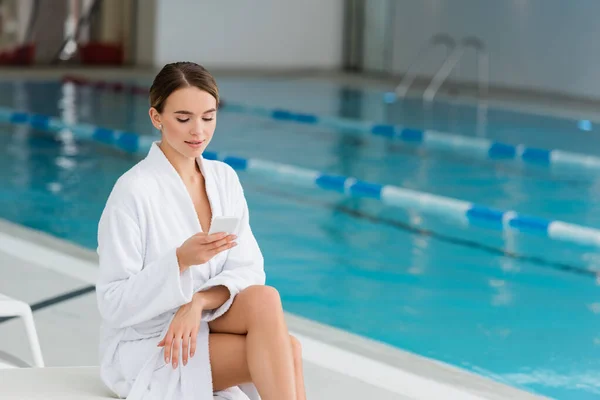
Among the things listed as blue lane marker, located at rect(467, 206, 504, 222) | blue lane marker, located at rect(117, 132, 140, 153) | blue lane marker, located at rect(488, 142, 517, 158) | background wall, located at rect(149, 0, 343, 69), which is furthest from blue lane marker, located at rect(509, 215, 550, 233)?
background wall, located at rect(149, 0, 343, 69)

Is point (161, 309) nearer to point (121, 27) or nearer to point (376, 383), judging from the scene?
point (376, 383)

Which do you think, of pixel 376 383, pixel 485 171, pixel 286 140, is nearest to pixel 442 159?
pixel 485 171

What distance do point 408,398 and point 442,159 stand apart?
6.46 metres

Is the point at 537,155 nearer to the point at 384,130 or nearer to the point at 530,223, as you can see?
the point at 384,130

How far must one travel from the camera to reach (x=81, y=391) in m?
2.29

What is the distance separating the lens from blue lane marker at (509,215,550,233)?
6414 millimetres

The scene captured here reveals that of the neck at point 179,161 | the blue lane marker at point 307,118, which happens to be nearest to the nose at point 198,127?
the neck at point 179,161

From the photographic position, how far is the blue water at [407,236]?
4.25m

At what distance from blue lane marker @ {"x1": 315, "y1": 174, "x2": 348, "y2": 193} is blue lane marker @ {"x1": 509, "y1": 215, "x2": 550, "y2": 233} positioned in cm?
152

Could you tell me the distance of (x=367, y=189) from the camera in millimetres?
7523

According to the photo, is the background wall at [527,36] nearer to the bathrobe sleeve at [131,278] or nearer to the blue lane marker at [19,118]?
the blue lane marker at [19,118]

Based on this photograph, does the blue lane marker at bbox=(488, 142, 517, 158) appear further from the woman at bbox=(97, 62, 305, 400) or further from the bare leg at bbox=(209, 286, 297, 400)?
the bare leg at bbox=(209, 286, 297, 400)

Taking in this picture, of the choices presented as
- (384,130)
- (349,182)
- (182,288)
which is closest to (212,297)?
(182,288)

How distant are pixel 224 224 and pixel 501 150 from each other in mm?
7898
